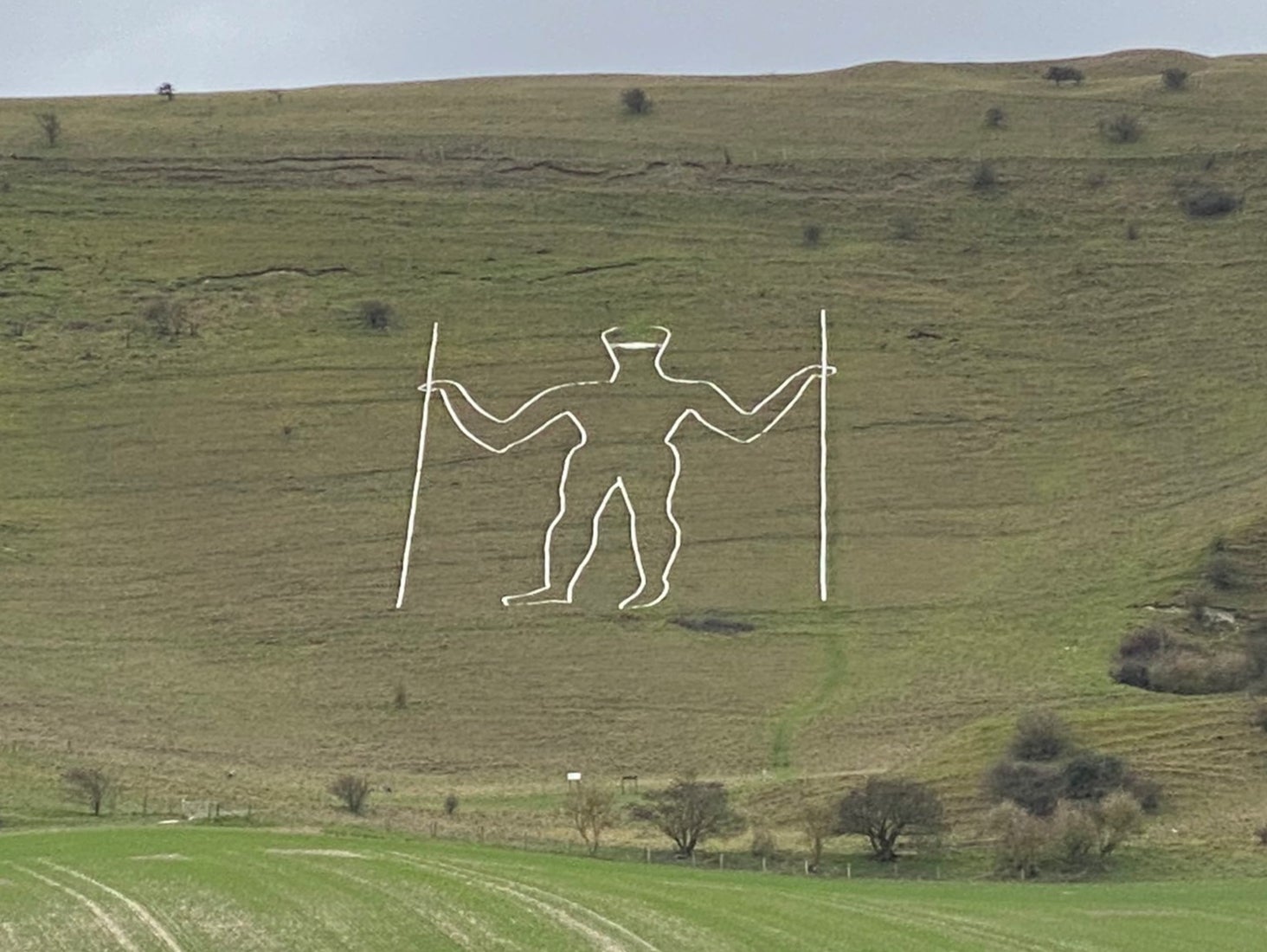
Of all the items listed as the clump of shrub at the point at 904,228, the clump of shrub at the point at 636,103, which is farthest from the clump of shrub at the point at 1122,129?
the clump of shrub at the point at 636,103

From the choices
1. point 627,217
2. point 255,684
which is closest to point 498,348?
point 627,217

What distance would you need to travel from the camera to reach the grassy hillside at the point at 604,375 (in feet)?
172

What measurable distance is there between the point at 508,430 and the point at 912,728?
2266 cm

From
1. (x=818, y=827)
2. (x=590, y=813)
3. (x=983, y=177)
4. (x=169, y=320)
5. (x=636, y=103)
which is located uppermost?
(x=636, y=103)

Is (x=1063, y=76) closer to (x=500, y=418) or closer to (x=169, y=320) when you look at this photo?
(x=500, y=418)

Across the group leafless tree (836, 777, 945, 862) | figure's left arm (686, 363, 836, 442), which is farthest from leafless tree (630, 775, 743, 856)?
figure's left arm (686, 363, 836, 442)

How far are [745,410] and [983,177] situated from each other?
2209cm

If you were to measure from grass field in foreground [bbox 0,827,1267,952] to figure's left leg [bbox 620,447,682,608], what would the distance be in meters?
26.9

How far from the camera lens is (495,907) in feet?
84.1

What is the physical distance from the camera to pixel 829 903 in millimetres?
28750

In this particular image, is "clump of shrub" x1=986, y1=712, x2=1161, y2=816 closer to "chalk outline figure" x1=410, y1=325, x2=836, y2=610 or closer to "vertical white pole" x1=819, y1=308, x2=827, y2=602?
"vertical white pole" x1=819, y1=308, x2=827, y2=602

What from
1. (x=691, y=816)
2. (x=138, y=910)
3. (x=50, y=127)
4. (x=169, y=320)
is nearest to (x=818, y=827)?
(x=691, y=816)

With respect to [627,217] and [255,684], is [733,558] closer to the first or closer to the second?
[255,684]

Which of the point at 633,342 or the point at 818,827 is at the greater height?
the point at 633,342
